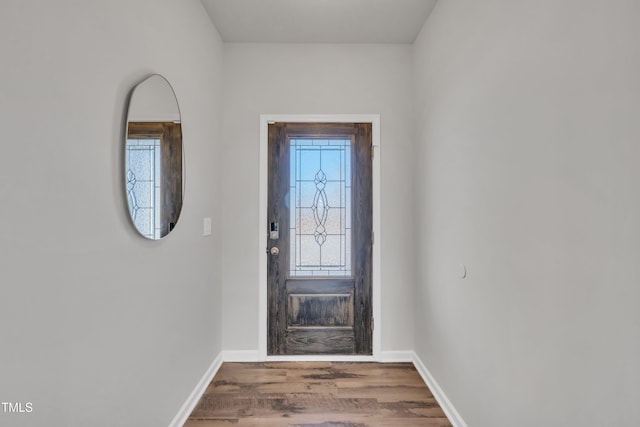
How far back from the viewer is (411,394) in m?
2.44

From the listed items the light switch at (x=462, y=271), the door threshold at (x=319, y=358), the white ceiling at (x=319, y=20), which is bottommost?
the door threshold at (x=319, y=358)

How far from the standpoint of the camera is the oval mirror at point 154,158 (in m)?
1.48

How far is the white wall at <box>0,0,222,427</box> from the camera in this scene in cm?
95

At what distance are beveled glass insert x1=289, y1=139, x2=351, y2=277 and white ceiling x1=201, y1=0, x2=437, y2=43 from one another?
858 mm

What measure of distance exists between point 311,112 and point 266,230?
1085 millimetres

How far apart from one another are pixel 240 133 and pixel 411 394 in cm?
243

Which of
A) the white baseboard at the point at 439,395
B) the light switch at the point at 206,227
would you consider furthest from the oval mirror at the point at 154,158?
the white baseboard at the point at 439,395

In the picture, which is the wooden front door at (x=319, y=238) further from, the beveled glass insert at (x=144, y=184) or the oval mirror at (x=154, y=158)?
the beveled glass insert at (x=144, y=184)

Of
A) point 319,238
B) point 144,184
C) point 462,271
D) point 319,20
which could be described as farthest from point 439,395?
point 319,20

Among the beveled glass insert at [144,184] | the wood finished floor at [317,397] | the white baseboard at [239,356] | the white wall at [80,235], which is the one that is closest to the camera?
the white wall at [80,235]

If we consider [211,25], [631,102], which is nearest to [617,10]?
[631,102]

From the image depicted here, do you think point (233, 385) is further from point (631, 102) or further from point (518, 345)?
point (631, 102)

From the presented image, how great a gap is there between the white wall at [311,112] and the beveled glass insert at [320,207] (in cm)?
30

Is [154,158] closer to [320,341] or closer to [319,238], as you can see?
[319,238]
